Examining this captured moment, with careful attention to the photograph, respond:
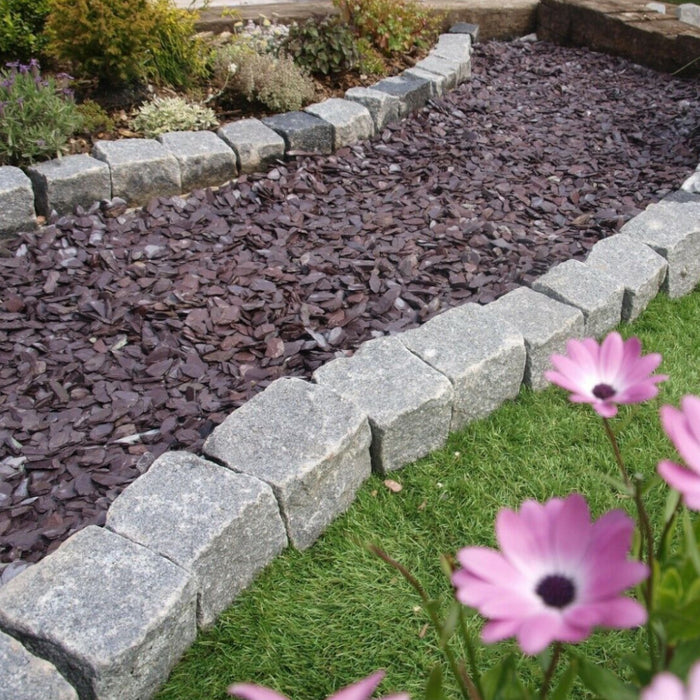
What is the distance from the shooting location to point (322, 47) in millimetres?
5031

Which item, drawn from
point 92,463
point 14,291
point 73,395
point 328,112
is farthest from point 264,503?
point 328,112

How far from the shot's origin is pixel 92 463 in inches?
95.3

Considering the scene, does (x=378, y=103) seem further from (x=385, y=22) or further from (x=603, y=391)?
(x=603, y=391)

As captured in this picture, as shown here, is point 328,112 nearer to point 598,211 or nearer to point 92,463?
point 598,211

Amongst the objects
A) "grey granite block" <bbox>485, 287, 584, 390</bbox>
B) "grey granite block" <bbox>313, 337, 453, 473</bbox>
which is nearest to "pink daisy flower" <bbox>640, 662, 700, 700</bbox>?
"grey granite block" <bbox>313, 337, 453, 473</bbox>

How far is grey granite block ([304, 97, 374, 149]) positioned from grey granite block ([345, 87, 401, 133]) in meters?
0.05

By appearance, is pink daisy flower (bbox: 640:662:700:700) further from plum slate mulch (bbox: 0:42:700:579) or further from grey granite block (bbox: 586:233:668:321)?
grey granite block (bbox: 586:233:668:321)

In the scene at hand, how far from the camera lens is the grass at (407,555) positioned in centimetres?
200

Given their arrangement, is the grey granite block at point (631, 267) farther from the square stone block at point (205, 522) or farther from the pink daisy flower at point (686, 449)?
the pink daisy flower at point (686, 449)

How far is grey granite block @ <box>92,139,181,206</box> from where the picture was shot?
367 centimetres

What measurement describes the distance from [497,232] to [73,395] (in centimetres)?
199

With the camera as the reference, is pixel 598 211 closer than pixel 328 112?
Yes

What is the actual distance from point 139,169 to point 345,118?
4.02 ft

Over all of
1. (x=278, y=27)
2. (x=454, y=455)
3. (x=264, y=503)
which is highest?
(x=278, y=27)
